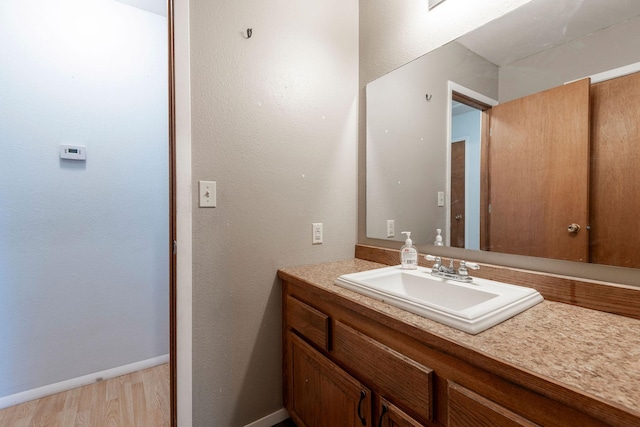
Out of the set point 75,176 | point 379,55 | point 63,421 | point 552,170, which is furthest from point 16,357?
point 552,170

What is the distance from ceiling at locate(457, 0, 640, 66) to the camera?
0.90 metres

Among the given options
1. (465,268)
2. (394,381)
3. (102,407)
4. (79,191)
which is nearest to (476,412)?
(394,381)

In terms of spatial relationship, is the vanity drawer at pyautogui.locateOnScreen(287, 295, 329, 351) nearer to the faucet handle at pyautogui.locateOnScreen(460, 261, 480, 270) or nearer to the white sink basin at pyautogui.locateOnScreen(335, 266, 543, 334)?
the white sink basin at pyautogui.locateOnScreen(335, 266, 543, 334)

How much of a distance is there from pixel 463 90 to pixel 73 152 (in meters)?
2.18

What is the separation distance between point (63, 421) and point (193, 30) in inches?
80.0

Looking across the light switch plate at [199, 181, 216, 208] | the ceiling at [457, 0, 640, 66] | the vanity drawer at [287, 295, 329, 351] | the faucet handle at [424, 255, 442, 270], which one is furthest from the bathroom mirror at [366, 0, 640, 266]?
the light switch plate at [199, 181, 216, 208]

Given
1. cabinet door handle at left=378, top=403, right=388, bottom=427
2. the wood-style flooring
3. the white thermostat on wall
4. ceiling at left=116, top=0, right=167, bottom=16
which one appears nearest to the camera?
cabinet door handle at left=378, top=403, right=388, bottom=427

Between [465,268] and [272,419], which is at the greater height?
[465,268]

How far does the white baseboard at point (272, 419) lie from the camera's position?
1.40m

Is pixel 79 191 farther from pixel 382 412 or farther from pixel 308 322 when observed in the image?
pixel 382 412

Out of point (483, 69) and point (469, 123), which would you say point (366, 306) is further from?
point (483, 69)

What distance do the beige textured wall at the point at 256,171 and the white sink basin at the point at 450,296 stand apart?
0.47 meters

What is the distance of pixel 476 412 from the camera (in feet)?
2.09

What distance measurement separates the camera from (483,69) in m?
1.18
